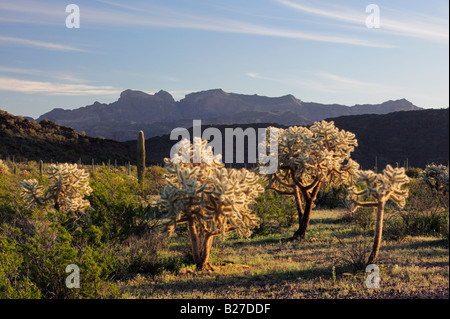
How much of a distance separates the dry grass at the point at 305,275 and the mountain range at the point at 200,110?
100 meters

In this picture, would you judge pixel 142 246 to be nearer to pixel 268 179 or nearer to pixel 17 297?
pixel 17 297

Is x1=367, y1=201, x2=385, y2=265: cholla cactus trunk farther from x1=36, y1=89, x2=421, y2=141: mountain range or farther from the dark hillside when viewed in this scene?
x1=36, y1=89, x2=421, y2=141: mountain range

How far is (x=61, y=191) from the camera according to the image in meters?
9.63

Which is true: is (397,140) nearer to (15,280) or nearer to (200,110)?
(15,280)

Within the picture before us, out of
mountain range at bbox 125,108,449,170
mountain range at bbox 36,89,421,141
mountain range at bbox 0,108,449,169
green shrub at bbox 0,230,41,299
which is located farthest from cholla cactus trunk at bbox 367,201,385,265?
mountain range at bbox 36,89,421,141

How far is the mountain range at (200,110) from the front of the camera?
117 m

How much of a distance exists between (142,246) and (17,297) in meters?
3.21

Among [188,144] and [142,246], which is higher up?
[188,144]

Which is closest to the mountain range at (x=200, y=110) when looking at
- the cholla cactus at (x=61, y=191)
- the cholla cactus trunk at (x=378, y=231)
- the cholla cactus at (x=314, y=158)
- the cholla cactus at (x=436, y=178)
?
the cholla cactus at (x=436, y=178)

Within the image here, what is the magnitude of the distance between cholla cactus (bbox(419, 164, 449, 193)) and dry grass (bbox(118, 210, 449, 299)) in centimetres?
666

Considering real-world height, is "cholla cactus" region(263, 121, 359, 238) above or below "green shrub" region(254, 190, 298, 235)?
above

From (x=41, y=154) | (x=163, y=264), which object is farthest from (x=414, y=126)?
(x=163, y=264)

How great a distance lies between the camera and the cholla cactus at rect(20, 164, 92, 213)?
9.51 meters
